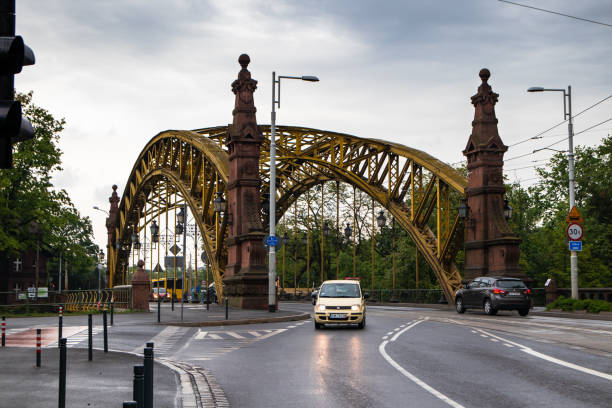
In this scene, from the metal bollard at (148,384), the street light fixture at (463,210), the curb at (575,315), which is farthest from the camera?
the street light fixture at (463,210)

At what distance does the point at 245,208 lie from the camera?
114 feet

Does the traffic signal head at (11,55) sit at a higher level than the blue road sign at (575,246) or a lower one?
higher

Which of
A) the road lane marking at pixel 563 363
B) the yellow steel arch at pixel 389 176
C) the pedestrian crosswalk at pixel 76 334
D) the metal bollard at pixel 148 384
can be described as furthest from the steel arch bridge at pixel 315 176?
the metal bollard at pixel 148 384

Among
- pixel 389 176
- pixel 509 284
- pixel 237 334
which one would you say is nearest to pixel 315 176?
pixel 389 176

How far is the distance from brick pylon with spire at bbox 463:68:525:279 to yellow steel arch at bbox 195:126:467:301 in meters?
2.04

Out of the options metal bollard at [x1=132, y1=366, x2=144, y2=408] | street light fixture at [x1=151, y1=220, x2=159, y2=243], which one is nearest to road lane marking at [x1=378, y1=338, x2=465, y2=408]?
metal bollard at [x1=132, y1=366, x2=144, y2=408]

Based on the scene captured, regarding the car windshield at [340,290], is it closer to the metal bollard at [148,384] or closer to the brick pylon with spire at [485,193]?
the brick pylon with spire at [485,193]

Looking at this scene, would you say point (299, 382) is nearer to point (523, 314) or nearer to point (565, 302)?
point (523, 314)

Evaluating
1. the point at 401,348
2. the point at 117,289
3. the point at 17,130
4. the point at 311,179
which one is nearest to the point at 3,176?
the point at 117,289

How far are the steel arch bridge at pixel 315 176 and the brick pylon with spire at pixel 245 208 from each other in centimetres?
283

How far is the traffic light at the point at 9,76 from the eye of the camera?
410 centimetres

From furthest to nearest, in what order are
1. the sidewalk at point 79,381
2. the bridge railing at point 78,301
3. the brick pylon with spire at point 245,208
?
the bridge railing at point 78,301 < the brick pylon with spire at point 245,208 < the sidewalk at point 79,381

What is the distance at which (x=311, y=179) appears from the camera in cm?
5459

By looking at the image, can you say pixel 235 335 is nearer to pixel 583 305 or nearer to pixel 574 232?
pixel 574 232
